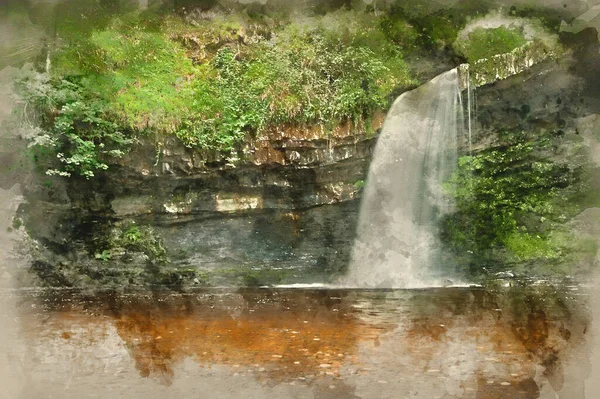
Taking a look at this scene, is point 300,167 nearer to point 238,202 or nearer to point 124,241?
point 238,202

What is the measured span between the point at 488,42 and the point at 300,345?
18.4 ft

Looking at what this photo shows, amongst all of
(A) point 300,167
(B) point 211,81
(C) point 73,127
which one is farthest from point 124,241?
(A) point 300,167

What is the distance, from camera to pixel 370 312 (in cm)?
706

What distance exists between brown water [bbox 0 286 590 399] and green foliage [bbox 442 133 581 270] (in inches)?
36.8

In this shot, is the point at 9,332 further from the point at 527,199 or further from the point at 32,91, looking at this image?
the point at 527,199

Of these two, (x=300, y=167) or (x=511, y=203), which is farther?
(x=511, y=203)

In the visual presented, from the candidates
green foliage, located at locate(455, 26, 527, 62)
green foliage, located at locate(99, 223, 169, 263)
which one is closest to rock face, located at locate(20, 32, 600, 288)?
green foliage, located at locate(99, 223, 169, 263)

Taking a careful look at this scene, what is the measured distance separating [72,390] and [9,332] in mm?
1693

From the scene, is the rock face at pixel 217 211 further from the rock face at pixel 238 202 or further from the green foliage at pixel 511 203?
the green foliage at pixel 511 203

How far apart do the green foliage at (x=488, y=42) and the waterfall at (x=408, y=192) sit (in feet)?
2.32

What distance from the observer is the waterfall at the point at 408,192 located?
841 cm

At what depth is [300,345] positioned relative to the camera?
18.6 feet

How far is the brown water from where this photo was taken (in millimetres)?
4547

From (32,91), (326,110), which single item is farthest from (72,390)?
(326,110)
